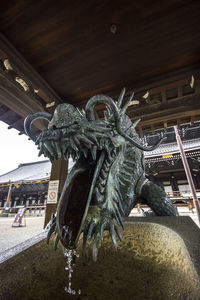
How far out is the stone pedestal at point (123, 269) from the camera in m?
0.78

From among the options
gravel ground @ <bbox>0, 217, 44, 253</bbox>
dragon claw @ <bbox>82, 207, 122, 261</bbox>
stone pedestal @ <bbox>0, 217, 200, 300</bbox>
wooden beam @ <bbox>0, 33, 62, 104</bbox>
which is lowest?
gravel ground @ <bbox>0, 217, 44, 253</bbox>

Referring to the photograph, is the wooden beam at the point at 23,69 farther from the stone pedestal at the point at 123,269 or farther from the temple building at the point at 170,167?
the temple building at the point at 170,167

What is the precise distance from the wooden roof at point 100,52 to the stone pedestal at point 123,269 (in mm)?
2274

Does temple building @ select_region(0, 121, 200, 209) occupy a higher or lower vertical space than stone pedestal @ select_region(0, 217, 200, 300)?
higher

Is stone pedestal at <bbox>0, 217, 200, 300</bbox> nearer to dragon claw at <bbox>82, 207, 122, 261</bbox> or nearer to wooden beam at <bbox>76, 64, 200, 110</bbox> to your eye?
dragon claw at <bbox>82, 207, 122, 261</bbox>

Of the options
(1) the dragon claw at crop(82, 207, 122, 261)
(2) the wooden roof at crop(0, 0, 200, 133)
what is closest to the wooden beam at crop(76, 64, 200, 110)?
(2) the wooden roof at crop(0, 0, 200, 133)

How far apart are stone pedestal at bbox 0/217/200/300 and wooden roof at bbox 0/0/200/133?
7.46 feet

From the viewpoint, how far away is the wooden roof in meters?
1.76

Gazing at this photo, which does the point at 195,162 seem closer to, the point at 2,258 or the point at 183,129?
the point at 183,129

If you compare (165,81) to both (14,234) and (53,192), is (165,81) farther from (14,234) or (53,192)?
(14,234)

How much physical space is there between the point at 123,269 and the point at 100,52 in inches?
101

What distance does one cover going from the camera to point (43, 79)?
2.58 meters

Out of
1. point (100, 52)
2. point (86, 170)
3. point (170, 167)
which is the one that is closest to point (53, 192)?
point (86, 170)

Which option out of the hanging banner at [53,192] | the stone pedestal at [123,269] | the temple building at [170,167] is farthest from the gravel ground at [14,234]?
the temple building at [170,167]
